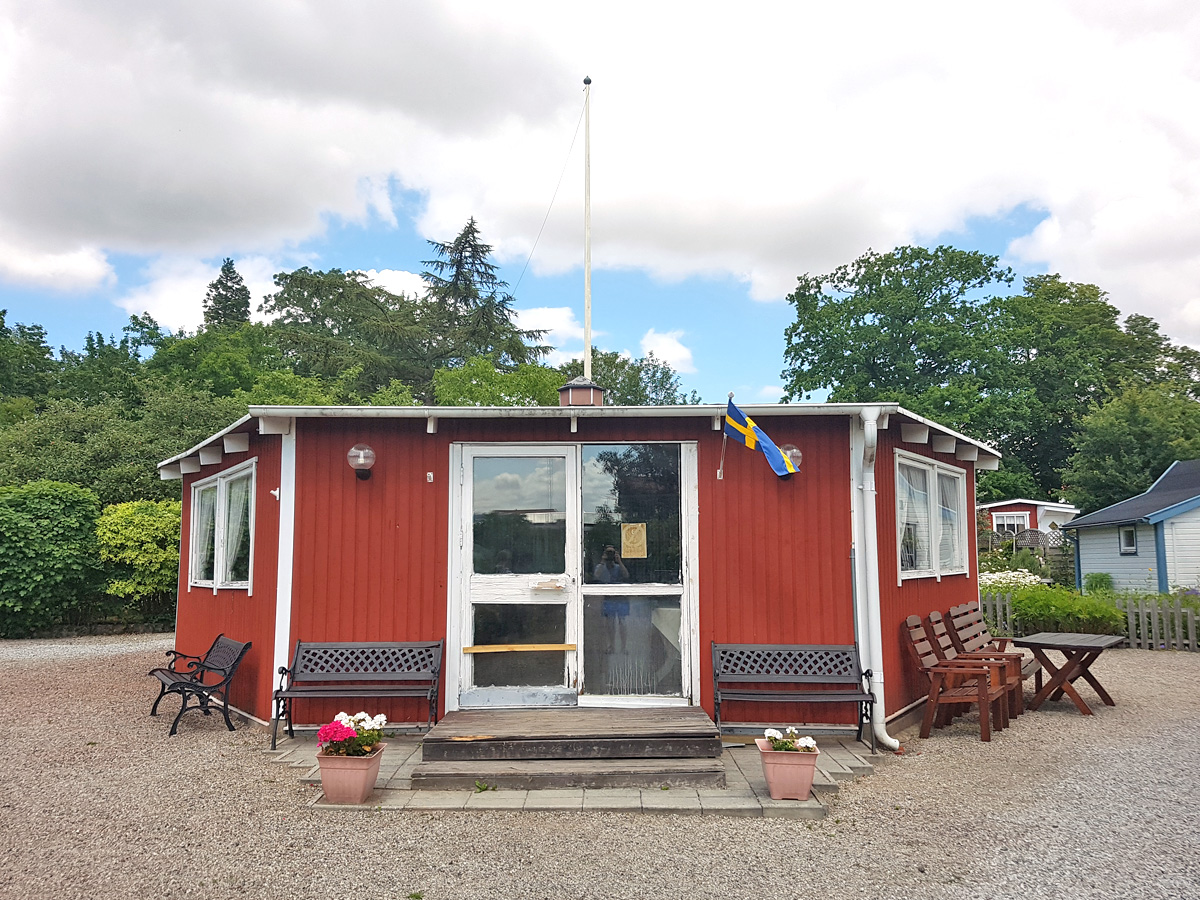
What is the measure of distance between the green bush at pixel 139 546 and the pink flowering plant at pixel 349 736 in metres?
10.2

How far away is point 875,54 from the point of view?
9.26 m

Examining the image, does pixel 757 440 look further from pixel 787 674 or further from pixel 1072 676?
pixel 1072 676

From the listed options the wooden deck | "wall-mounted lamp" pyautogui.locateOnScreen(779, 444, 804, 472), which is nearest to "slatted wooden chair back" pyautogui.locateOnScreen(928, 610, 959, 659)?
"wall-mounted lamp" pyautogui.locateOnScreen(779, 444, 804, 472)

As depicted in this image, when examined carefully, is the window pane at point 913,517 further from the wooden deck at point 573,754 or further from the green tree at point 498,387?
the green tree at point 498,387

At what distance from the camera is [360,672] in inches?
231

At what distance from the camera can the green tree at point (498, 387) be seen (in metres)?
20.6

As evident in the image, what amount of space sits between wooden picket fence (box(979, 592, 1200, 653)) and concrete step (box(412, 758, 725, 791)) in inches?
313

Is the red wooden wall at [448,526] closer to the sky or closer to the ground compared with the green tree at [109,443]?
closer to the ground

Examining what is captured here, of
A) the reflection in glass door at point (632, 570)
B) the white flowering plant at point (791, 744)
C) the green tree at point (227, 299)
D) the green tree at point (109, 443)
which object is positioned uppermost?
the green tree at point (227, 299)

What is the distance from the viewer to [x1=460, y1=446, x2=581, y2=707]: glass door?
6004 millimetres

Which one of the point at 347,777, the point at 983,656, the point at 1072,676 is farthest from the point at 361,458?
the point at 1072,676

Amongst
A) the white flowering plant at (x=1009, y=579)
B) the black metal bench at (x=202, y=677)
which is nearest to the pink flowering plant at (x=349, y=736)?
the black metal bench at (x=202, y=677)

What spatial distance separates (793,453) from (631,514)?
4.35 ft

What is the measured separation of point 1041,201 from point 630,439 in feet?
56.2
